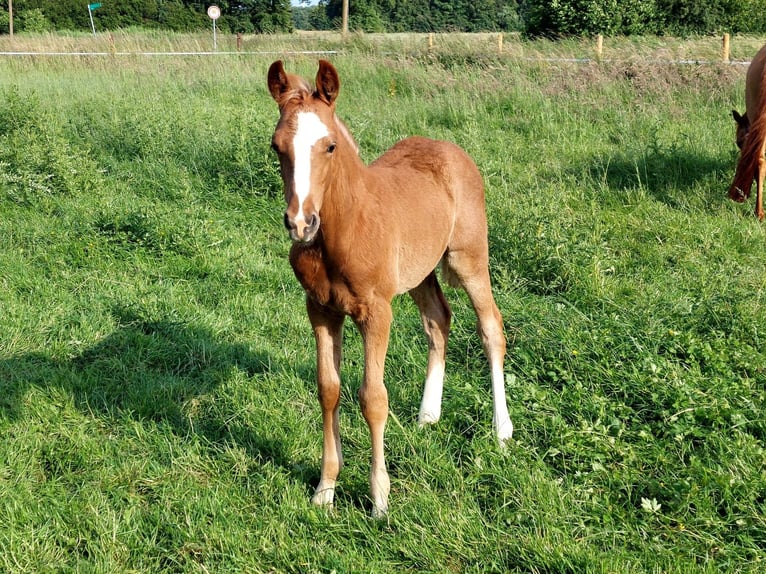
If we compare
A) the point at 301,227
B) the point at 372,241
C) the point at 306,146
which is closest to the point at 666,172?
the point at 372,241

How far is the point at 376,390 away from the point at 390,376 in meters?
1.17

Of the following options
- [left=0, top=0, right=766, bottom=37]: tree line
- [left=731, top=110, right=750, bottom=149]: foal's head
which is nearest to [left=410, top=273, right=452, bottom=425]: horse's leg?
[left=731, top=110, right=750, bottom=149]: foal's head

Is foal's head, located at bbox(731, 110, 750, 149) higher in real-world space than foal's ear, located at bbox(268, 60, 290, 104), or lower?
lower

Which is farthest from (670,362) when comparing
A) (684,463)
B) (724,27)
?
(724,27)

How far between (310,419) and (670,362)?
2.00 metres

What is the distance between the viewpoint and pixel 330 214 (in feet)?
9.30

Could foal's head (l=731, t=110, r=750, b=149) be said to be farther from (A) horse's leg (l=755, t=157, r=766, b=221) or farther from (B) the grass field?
(A) horse's leg (l=755, t=157, r=766, b=221)

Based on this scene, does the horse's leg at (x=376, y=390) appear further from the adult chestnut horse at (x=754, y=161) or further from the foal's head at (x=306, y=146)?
the adult chestnut horse at (x=754, y=161)

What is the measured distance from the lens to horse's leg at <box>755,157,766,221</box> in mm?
6509

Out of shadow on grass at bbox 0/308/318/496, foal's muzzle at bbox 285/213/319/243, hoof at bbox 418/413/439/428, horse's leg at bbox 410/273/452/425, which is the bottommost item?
shadow on grass at bbox 0/308/318/496

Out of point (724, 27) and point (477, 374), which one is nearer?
point (477, 374)

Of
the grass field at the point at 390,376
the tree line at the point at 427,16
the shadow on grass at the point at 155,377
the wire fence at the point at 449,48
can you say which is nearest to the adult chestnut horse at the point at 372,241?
the grass field at the point at 390,376

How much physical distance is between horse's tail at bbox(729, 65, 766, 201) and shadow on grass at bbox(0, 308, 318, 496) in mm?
4837

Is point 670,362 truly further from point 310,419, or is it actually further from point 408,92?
point 408,92
